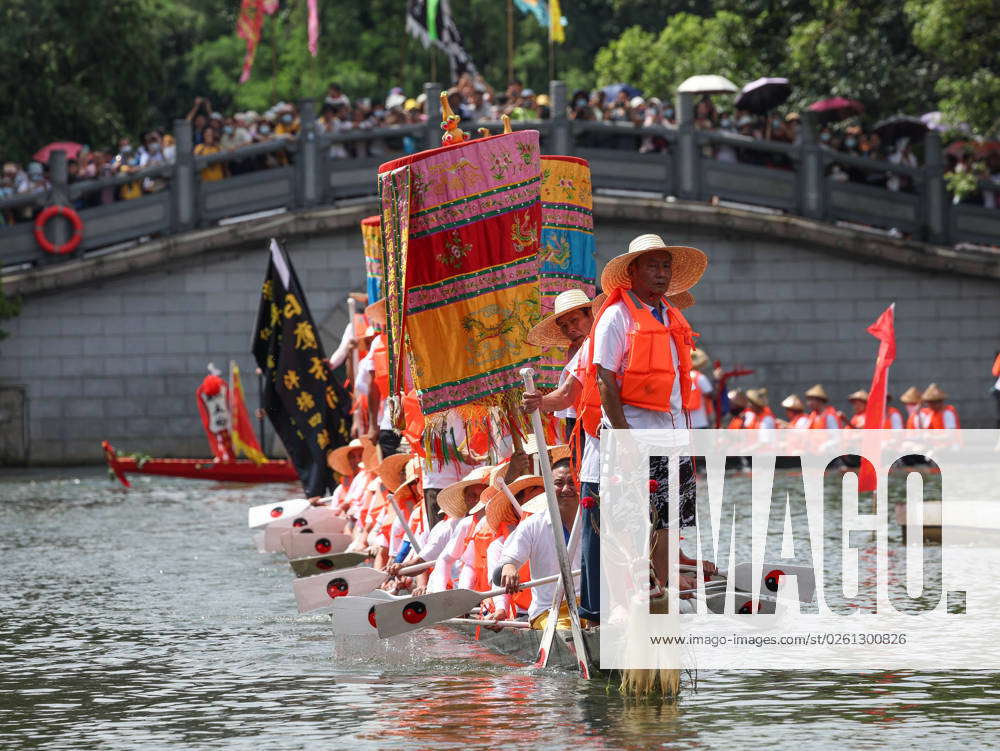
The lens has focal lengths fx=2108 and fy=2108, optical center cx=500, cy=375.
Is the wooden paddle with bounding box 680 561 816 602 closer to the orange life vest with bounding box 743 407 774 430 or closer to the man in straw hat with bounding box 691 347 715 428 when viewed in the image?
the man in straw hat with bounding box 691 347 715 428

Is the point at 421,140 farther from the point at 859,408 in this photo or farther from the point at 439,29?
the point at 859,408

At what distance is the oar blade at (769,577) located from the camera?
36.0ft

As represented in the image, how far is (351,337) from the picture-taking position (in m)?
18.5

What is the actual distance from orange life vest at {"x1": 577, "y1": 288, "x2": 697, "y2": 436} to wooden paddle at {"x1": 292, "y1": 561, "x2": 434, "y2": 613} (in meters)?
3.69

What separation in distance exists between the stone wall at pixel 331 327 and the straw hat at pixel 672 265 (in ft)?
68.2

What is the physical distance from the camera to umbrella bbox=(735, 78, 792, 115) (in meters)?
31.0

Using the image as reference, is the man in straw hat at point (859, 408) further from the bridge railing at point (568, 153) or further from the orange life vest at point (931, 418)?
the bridge railing at point (568, 153)

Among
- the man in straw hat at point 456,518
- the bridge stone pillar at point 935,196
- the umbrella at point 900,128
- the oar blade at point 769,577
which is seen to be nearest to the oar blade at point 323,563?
the man in straw hat at point 456,518

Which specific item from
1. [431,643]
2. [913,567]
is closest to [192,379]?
[913,567]

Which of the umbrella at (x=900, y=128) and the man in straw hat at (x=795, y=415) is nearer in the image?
the man in straw hat at (x=795, y=415)

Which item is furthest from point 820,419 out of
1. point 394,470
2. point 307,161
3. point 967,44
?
point 394,470

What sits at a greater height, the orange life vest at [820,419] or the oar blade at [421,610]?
the orange life vest at [820,419]

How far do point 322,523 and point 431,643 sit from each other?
5.61 metres

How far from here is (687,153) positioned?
30.8m
